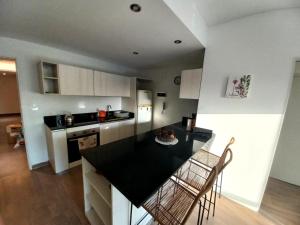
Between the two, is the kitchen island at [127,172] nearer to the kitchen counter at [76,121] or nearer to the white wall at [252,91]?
the white wall at [252,91]

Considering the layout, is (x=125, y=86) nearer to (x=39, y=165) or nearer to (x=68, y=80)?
(x=68, y=80)

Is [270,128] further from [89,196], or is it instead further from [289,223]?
[89,196]

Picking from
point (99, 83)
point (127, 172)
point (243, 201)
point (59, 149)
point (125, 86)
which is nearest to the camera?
point (127, 172)

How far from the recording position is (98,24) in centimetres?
139

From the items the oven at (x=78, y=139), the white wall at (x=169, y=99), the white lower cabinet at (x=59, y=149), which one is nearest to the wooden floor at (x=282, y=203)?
the white wall at (x=169, y=99)

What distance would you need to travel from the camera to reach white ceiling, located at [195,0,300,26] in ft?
4.39

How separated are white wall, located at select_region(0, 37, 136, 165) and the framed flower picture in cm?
292

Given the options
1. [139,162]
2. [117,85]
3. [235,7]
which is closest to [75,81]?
[117,85]

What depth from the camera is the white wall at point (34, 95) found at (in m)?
2.03

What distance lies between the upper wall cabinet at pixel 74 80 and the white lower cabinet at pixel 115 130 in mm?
833

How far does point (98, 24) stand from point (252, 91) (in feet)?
6.77

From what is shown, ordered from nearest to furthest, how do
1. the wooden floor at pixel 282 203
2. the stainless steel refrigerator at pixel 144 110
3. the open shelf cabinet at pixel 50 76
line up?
1. the wooden floor at pixel 282 203
2. the open shelf cabinet at pixel 50 76
3. the stainless steel refrigerator at pixel 144 110

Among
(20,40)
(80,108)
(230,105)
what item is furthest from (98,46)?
(230,105)

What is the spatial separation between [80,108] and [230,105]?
299 cm
